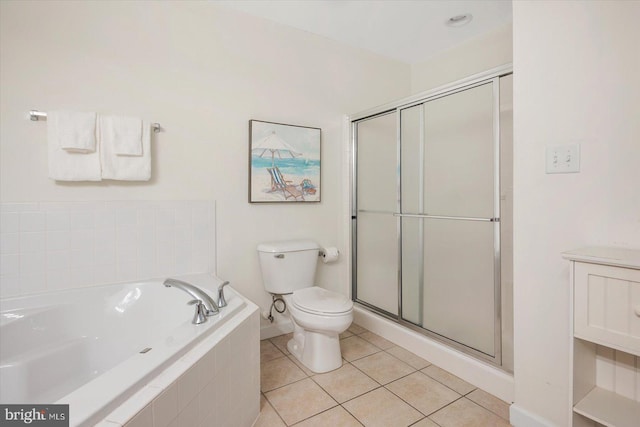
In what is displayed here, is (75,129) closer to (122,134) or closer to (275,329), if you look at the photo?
(122,134)

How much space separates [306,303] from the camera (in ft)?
6.61

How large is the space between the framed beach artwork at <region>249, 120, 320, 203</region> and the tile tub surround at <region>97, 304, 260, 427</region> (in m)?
1.03

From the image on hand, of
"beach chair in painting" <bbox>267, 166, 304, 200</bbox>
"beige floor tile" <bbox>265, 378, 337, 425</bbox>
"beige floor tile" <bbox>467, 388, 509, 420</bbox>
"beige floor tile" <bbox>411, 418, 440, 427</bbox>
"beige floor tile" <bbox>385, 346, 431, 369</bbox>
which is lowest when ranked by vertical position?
"beige floor tile" <bbox>411, 418, 440, 427</bbox>

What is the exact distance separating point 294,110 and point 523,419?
235cm

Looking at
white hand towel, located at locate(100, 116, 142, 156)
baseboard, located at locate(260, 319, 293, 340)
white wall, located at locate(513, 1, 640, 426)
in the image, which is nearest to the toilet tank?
baseboard, located at locate(260, 319, 293, 340)

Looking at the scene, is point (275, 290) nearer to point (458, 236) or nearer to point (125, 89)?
point (458, 236)

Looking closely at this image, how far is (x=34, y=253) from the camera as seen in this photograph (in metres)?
1.69

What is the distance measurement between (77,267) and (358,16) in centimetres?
249

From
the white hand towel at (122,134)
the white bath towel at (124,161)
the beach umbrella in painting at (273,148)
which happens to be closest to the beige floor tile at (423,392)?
the beach umbrella in painting at (273,148)

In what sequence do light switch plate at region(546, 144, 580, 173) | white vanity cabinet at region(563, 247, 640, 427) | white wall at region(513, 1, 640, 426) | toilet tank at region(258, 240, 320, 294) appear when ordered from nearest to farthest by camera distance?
white vanity cabinet at region(563, 247, 640, 427)
white wall at region(513, 1, 640, 426)
light switch plate at region(546, 144, 580, 173)
toilet tank at region(258, 240, 320, 294)

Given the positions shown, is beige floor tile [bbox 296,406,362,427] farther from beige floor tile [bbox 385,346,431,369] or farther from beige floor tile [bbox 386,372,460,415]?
beige floor tile [bbox 385,346,431,369]

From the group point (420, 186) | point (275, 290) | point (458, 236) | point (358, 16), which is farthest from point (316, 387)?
point (358, 16)

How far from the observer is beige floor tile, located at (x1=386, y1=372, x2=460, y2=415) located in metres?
1.67

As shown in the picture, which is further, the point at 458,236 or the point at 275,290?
the point at 275,290
